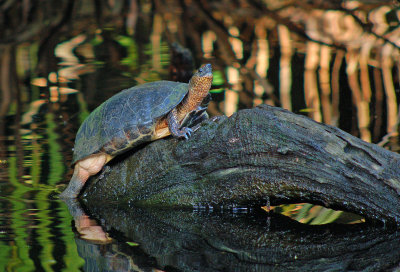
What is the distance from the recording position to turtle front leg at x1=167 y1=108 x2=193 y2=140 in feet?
15.3

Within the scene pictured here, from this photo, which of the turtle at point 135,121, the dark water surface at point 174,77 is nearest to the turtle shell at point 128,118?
the turtle at point 135,121

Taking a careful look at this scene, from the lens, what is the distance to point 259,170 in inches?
177

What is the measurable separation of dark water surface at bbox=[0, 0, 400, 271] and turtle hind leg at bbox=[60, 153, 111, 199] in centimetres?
17

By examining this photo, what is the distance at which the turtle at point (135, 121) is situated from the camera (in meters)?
4.76

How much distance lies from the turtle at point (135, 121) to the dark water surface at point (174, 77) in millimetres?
385

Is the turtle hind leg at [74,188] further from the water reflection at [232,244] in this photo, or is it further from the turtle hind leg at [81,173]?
the water reflection at [232,244]

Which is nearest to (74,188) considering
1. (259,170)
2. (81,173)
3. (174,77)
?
(81,173)

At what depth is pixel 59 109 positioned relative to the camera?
27.3ft

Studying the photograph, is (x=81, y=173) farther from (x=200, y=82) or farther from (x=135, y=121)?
(x=200, y=82)

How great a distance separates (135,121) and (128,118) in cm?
7

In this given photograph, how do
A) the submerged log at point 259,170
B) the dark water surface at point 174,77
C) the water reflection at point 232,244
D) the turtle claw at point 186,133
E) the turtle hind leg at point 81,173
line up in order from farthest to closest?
the turtle hind leg at point 81,173
the turtle claw at point 186,133
the submerged log at point 259,170
the dark water surface at point 174,77
the water reflection at point 232,244

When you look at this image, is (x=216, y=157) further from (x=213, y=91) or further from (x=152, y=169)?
(x=213, y=91)

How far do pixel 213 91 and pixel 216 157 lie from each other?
4542mm

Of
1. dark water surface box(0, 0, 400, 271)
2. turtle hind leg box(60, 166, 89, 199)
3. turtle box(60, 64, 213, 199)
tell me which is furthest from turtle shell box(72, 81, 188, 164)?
dark water surface box(0, 0, 400, 271)
